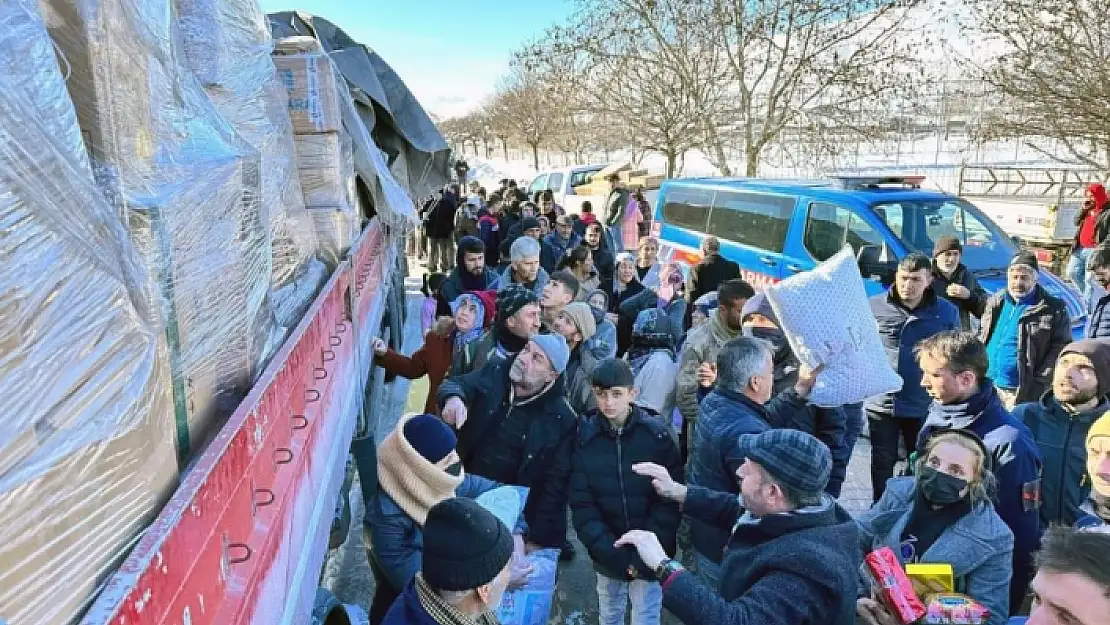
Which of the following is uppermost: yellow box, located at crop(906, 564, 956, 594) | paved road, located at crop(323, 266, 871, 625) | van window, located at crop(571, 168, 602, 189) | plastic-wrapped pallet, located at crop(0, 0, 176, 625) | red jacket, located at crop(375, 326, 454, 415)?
plastic-wrapped pallet, located at crop(0, 0, 176, 625)

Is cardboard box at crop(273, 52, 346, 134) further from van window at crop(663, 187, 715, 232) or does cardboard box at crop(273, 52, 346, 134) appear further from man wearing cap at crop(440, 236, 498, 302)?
van window at crop(663, 187, 715, 232)

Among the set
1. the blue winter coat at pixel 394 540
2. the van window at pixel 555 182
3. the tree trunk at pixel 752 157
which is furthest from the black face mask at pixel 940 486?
the van window at pixel 555 182

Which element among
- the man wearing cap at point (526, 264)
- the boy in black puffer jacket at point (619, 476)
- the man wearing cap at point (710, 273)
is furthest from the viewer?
the man wearing cap at point (710, 273)

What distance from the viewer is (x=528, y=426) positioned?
305 centimetres

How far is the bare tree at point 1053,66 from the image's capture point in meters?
12.1

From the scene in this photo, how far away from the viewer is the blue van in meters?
6.30

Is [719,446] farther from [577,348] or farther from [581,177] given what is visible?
[581,177]

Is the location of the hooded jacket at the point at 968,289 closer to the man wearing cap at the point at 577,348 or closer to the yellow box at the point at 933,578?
the man wearing cap at the point at 577,348

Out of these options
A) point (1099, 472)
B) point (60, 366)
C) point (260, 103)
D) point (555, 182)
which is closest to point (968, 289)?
point (1099, 472)

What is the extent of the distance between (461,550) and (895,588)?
1186 millimetres

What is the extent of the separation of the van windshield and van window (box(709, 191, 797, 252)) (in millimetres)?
934

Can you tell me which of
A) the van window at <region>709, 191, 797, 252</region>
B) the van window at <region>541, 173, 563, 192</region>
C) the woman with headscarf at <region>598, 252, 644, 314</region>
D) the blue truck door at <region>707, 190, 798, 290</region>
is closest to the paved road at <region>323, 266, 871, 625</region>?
the woman with headscarf at <region>598, 252, 644, 314</region>

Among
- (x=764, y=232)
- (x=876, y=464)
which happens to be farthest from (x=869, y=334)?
(x=764, y=232)

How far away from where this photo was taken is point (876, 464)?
4027 mm
